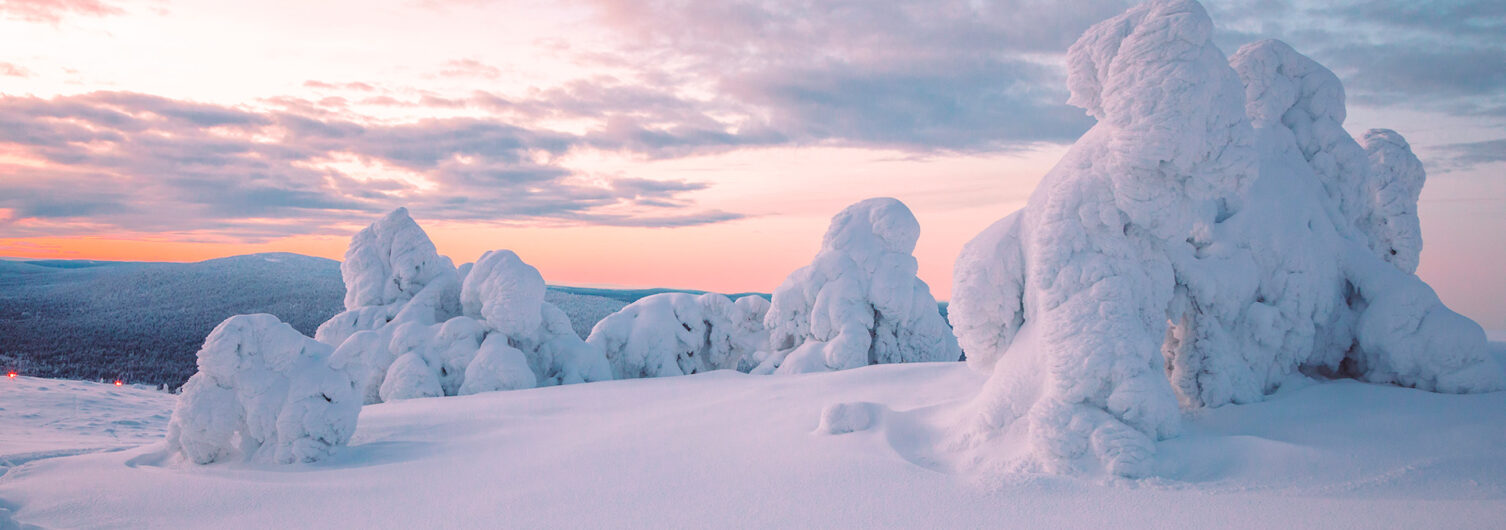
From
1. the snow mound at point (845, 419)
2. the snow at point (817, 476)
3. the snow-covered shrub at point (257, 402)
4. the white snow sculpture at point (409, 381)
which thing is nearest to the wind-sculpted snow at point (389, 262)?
the white snow sculpture at point (409, 381)

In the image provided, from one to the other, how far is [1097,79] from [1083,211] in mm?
1152

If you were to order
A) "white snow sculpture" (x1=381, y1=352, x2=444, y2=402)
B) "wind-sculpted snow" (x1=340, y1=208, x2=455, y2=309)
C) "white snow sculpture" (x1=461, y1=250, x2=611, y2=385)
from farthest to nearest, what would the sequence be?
1. "wind-sculpted snow" (x1=340, y1=208, x2=455, y2=309)
2. "white snow sculpture" (x1=461, y1=250, x2=611, y2=385)
3. "white snow sculpture" (x1=381, y1=352, x2=444, y2=402)

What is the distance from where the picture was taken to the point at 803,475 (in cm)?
560

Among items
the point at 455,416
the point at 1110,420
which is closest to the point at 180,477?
the point at 455,416

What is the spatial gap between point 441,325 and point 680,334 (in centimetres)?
497

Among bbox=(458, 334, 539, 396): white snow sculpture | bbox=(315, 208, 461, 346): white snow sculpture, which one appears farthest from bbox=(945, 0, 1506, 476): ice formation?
bbox=(315, 208, 461, 346): white snow sculpture

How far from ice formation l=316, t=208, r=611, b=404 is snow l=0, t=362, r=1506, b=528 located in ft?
14.2

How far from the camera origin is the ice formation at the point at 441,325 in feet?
41.9

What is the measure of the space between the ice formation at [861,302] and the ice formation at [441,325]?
3.91 meters

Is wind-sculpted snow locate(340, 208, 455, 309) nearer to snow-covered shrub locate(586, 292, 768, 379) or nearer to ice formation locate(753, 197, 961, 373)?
snow-covered shrub locate(586, 292, 768, 379)

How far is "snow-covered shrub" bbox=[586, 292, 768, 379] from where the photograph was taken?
15.9 m

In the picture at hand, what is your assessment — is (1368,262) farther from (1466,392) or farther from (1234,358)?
(1234,358)

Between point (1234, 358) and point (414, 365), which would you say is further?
point (414, 365)

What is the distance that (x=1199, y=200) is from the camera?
19.4 feet
